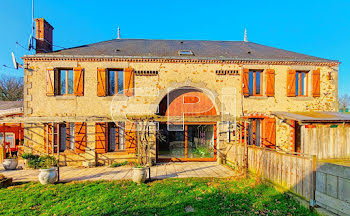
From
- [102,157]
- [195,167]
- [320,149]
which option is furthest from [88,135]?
[320,149]

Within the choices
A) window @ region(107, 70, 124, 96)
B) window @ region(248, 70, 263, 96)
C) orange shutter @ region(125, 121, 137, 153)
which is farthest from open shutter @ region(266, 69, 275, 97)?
window @ region(107, 70, 124, 96)

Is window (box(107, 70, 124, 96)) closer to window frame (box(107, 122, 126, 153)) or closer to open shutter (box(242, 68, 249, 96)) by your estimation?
window frame (box(107, 122, 126, 153))

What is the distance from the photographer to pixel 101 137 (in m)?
8.46

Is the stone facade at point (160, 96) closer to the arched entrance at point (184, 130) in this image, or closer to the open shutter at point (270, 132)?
the open shutter at point (270, 132)

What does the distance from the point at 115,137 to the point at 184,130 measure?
3.75m

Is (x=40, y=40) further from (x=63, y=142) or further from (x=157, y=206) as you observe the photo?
(x=157, y=206)

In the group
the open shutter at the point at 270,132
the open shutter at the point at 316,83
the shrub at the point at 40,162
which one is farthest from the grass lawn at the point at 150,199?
the open shutter at the point at 316,83

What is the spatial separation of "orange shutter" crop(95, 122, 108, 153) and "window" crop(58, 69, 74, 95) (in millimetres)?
2392

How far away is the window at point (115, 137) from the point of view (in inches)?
346

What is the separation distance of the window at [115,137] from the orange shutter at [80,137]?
123cm

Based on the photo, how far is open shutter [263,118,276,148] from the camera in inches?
346

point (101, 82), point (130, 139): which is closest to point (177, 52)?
point (101, 82)

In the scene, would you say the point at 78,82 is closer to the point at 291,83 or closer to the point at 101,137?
the point at 101,137

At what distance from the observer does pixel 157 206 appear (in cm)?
432
